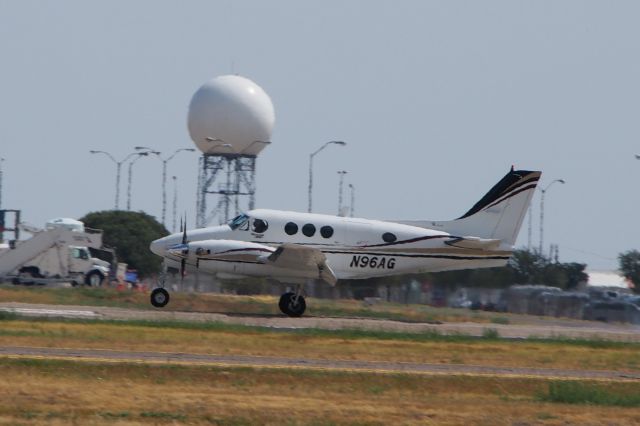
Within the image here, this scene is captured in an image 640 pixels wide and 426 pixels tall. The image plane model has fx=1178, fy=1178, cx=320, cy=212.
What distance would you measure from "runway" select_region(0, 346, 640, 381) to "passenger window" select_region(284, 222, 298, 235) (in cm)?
1345

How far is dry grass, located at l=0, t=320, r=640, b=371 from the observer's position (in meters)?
28.2

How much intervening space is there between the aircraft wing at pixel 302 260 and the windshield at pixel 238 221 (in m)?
1.86

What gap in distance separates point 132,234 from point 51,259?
105 feet

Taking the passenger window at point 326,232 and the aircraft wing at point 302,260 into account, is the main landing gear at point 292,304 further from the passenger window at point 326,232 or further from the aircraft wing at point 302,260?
the passenger window at point 326,232

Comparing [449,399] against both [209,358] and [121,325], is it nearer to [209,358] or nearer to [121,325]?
[209,358]

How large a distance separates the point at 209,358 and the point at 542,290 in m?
35.9

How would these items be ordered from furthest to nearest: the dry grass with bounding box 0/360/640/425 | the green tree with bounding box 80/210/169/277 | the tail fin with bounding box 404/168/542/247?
the green tree with bounding box 80/210/169/277
the tail fin with bounding box 404/168/542/247
the dry grass with bounding box 0/360/640/425

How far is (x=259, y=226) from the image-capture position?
40125 mm

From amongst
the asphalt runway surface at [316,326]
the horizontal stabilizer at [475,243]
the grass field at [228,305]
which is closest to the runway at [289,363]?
Result: the asphalt runway surface at [316,326]

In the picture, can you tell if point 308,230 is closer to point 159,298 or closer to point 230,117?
point 159,298

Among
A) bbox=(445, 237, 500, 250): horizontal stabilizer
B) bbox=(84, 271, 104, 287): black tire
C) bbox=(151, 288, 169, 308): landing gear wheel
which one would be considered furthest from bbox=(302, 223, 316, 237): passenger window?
bbox=(84, 271, 104, 287): black tire

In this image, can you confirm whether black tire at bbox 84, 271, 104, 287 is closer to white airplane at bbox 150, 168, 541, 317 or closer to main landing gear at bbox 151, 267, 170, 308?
white airplane at bbox 150, 168, 541, 317

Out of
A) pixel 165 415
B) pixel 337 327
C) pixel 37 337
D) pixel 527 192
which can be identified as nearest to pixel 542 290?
pixel 527 192

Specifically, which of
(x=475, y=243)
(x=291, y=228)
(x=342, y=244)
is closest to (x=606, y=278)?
(x=475, y=243)
